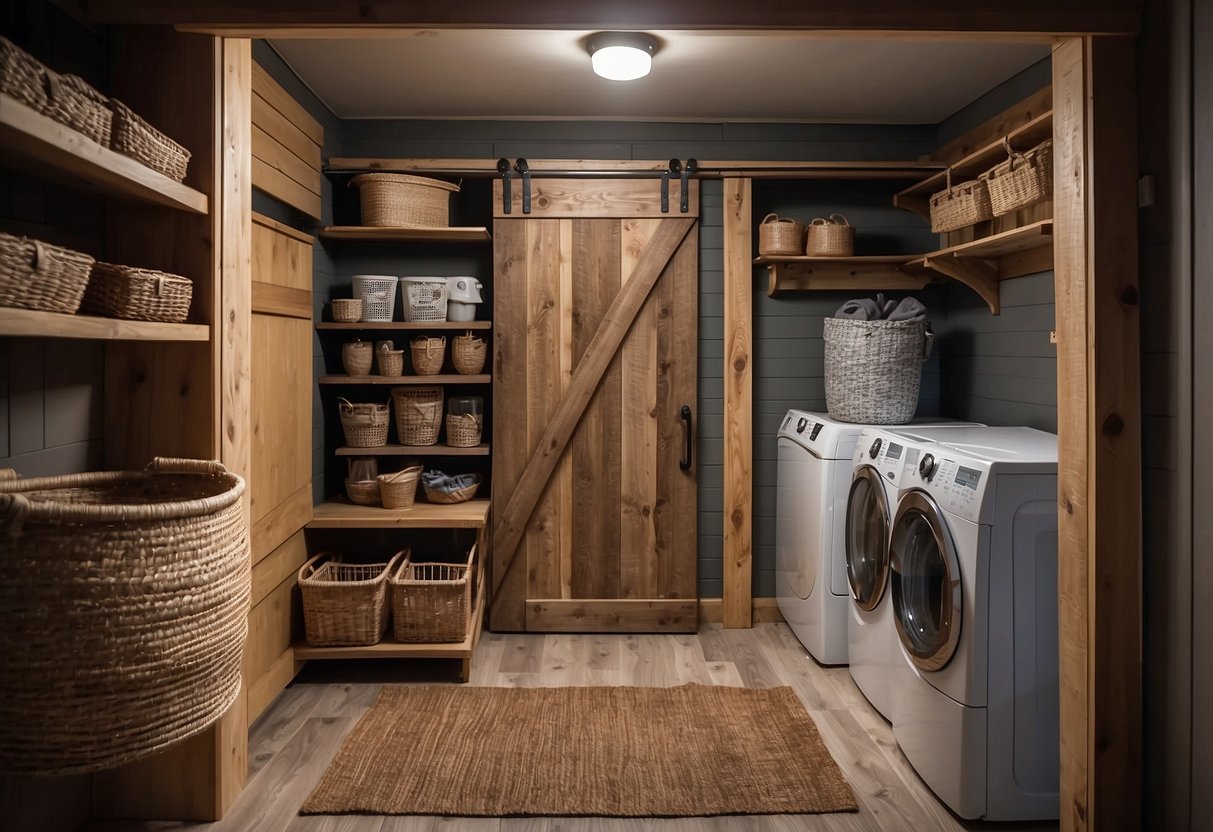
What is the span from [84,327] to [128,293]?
0.69 ft

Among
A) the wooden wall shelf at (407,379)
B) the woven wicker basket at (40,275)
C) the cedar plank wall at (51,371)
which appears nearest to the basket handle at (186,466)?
the cedar plank wall at (51,371)

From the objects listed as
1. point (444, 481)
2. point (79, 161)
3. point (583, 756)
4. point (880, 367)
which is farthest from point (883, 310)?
point (79, 161)

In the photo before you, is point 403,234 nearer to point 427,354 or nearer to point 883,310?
point 427,354

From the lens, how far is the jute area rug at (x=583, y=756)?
92.4 inches

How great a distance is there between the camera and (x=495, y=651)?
143 inches

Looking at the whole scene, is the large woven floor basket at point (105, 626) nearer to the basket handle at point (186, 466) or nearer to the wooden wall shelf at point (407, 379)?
the basket handle at point (186, 466)

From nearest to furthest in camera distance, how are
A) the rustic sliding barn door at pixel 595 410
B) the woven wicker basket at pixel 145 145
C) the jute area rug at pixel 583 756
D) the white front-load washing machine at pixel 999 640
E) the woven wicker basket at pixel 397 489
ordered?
the woven wicker basket at pixel 145 145, the white front-load washing machine at pixel 999 640, the jute area rug at pixel 583 756, the woven wicker basket at pixel 397 489, the rustic sliding barn door at pixel 595 410

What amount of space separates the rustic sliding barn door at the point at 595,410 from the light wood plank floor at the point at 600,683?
8.6 inches

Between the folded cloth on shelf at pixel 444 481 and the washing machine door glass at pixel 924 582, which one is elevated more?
the folded cloth on shelf at pixel 444 481

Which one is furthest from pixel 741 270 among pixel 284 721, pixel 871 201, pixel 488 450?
pixel 284 721

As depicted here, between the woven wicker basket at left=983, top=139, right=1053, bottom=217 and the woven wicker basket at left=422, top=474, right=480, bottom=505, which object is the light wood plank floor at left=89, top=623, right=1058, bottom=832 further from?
the woven wicker basket at left=983, top=139, right=1053, bottom=217

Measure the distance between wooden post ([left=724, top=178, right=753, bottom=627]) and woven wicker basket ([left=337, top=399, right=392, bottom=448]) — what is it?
1512 millimetres

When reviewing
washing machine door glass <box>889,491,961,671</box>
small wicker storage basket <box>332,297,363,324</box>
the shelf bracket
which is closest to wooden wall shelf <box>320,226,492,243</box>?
small wicker storage basket <box>332,297,363,324</box>

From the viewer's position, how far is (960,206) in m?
3.21
